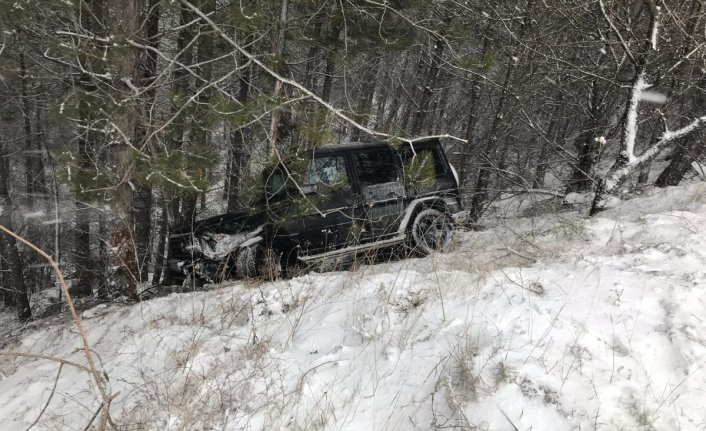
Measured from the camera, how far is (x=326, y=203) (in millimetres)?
5508

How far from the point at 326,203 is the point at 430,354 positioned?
3.29 m

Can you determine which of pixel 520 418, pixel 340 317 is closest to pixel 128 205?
pixel 340 317

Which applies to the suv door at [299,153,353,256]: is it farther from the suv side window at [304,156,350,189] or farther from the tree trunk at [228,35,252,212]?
the tree trunk at [228,35,252,212]

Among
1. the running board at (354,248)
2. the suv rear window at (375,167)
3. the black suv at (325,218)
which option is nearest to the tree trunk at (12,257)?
the black suv at (325,218)

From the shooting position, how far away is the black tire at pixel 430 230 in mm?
5922

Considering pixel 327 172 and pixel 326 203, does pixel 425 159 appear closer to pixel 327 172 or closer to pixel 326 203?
pixel 327 172

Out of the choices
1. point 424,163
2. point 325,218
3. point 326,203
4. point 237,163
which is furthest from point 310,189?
point 237,163

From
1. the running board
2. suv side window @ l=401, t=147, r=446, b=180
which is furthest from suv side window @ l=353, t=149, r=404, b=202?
the running board

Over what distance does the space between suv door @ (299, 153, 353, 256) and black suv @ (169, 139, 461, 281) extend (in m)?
0.01

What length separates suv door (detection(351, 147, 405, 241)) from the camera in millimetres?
5711

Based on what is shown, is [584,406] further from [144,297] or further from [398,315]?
[144,297]

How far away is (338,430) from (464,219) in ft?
15.3

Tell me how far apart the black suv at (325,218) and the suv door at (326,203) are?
1 centimetres

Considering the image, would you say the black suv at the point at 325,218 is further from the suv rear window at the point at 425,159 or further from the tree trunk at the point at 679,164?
the tree trunk at the point at 679,164
